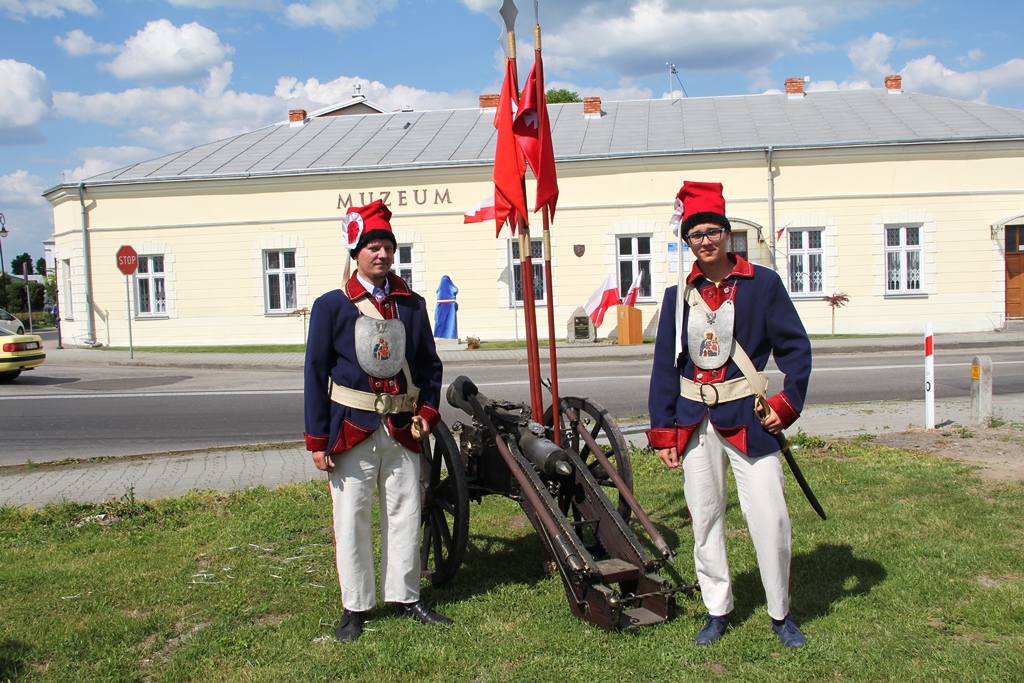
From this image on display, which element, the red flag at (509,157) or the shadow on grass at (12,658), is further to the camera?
the red flag at (509,157)

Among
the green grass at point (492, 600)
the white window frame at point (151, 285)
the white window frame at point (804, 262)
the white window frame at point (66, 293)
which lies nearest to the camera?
the green grass at point (492, 600)

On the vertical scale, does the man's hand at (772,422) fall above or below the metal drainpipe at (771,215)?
below

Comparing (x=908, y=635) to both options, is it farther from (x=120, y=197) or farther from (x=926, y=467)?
(x=120, y=197)

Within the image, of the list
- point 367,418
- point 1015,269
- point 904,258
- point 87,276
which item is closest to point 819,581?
point 367,418

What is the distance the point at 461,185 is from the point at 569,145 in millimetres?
3154

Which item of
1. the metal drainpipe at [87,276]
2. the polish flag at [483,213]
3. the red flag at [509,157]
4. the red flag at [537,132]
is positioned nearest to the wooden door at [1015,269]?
the polish flag at [483,213]

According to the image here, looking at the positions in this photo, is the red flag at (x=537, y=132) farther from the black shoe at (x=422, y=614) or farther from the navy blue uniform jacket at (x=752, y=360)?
the black shoe at (x=422, y=614)

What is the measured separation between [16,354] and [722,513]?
592 inches

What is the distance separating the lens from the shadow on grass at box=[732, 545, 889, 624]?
160 inches

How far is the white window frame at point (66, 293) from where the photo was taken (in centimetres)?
2452

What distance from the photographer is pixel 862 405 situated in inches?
399

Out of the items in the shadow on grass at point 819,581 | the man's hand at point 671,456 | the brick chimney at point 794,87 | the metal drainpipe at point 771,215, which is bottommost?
the shadow on grass at point 819,581

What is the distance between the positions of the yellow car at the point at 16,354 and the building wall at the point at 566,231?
25.6ft

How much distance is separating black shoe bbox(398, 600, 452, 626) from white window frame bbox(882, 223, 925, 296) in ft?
67.4
